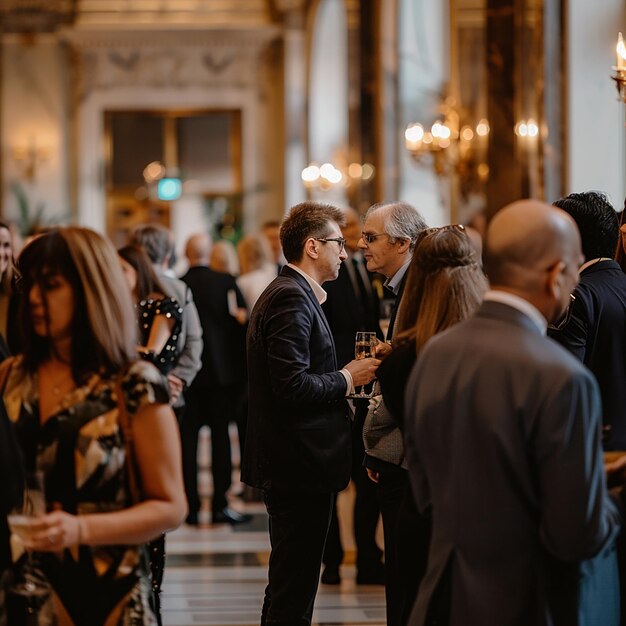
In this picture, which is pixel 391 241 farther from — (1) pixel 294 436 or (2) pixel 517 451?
(2) pixel 517 451

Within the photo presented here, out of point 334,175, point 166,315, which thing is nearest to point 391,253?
point 166,315

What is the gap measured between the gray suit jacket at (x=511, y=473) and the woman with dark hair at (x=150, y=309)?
3.51 metres

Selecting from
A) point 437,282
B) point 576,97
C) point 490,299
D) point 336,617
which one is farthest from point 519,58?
point 490,299

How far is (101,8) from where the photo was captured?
761 inches

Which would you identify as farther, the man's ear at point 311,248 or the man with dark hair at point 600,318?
the man's ear at point 311,248

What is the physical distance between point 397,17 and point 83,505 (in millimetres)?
11606

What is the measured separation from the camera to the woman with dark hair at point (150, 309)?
628 centimetres

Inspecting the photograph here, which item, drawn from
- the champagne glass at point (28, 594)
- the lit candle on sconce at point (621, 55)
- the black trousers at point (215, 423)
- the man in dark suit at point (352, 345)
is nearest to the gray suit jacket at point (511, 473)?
the champagne glass at point (28, 594)

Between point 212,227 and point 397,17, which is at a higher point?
point 397,17

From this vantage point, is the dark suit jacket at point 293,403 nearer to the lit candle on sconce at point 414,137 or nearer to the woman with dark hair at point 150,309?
the woman with dark hair at point 150,309

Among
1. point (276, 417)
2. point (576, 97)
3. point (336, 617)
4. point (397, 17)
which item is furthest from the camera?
point (397, 17)

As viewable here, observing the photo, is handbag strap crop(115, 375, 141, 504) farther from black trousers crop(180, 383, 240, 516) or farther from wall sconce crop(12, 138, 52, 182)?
wall sconce crop(12, 138, 52, 182)

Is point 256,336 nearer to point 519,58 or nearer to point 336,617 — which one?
point 336,617

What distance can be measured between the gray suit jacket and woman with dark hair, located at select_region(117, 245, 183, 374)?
3.51m
